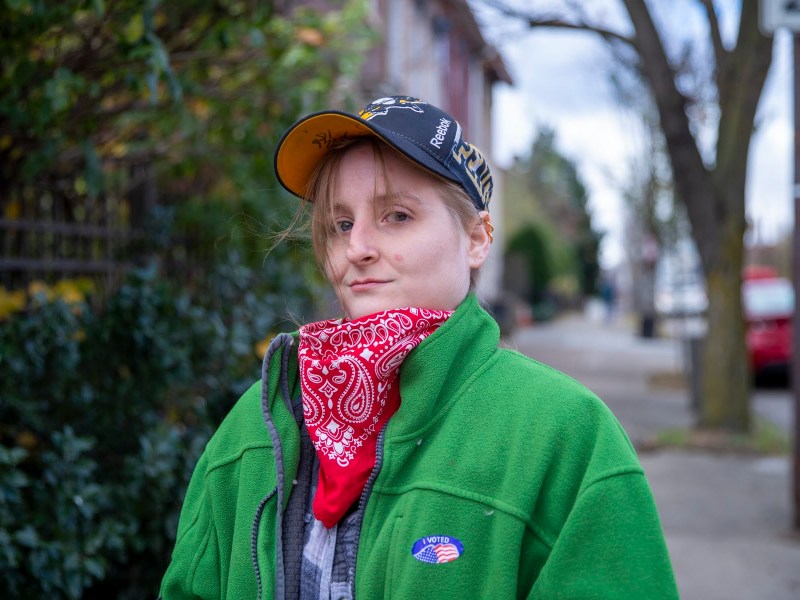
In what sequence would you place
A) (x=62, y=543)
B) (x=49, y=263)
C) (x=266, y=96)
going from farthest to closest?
1. (x=266, y=96)
2. (x=49, y=263)
3. (x=62, y=543)

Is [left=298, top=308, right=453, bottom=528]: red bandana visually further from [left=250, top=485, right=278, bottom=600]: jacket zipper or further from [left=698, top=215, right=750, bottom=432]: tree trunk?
[left=698, top=215, right=750, bottom=432]: tree trunk

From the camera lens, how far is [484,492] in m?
1.42

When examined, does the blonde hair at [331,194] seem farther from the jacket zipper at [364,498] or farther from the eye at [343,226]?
the jacket zipper at [364,498]

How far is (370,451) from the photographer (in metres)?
1.55

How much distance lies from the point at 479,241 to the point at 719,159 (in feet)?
24.1

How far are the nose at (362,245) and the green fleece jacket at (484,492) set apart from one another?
18cm

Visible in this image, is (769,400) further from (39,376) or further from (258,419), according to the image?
(258,419)

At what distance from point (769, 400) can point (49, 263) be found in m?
10.6

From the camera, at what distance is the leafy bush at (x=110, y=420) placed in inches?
112

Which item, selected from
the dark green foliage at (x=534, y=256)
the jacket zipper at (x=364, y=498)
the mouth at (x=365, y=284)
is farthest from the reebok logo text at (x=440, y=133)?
the dark green foliage at (x=534, y=256)

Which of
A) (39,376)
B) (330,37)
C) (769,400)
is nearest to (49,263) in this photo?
(39,376)

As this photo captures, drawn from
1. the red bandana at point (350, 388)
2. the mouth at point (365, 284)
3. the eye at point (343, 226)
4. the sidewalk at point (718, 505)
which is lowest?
the sidewalk at point (718, 505)

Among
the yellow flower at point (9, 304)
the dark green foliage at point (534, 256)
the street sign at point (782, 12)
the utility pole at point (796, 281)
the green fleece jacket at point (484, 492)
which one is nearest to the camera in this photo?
the green fleece jacket at point (484, 492)

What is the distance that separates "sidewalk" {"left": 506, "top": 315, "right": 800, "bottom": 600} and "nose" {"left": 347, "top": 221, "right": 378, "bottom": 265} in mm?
584
